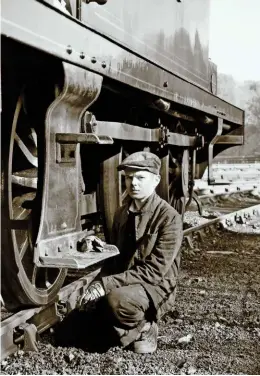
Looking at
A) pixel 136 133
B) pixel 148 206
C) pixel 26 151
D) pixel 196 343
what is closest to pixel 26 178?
pixel 26 151

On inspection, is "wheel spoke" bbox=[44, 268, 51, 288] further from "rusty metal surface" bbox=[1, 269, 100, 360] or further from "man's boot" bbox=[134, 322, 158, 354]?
"man's boot" bbox=[134, 322, 158, 354]

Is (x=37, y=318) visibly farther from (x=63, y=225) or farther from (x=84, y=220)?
(x=84, y=220)

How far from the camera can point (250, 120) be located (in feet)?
234

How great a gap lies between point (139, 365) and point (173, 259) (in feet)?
2.11

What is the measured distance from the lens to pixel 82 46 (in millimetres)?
2939

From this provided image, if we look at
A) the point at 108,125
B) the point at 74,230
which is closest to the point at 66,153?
the point at 74,230

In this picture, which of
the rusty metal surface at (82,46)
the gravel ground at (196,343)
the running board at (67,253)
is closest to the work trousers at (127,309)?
the gravel ground at (196,343)

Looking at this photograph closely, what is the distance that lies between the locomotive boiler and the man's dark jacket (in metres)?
0.33

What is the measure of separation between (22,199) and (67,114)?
905 millimetres

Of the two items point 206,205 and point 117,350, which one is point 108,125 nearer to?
point 117,350

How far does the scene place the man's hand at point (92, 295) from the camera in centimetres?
316

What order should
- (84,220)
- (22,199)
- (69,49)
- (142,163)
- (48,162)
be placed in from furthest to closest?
(84,220) < (22,199) < (142,163) < (48,162) < (69,49)

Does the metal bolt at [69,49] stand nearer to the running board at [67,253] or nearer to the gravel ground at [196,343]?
the running board at [67,253]

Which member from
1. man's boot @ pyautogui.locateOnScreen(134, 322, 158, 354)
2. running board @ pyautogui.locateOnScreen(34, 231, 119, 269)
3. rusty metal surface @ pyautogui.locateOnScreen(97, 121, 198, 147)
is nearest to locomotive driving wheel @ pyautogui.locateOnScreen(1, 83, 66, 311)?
running board @ pyautogui.locateOnScreen(34, 231, 119, 269)
